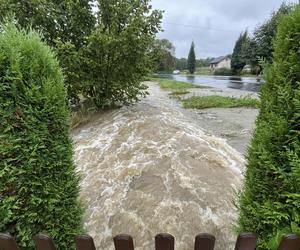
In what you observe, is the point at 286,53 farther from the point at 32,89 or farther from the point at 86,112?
the point at 86,112

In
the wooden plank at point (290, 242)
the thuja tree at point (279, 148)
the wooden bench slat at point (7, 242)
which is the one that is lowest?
the wooden bench slat at point (7, 242)

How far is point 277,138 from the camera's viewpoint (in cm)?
174

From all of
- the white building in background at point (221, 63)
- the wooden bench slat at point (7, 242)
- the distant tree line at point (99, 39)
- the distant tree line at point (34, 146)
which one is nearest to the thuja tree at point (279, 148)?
the distant tree line at point (34, 146)

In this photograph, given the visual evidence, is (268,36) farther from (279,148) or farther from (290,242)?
(290,242)

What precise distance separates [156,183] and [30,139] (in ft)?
7.36

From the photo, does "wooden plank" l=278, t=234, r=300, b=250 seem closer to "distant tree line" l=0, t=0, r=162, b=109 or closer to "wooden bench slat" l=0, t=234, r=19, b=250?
"wooden bench slat" l=0, t=234, r=19, b=250

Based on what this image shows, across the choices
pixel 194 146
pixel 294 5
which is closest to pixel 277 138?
pixel 294 5

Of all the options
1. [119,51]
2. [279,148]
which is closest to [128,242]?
[279,148]

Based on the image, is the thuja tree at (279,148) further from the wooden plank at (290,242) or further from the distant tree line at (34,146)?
the distant tree line at (34,146)

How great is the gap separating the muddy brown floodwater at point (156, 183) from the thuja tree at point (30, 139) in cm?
128

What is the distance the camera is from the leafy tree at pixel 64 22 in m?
6.32

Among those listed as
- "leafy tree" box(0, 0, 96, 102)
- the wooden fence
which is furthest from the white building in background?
the wooden fence

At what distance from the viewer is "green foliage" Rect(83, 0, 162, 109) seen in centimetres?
643

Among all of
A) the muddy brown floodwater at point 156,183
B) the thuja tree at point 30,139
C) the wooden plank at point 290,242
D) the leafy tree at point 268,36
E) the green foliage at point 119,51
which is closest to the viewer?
the wooden plank at point 290,242
